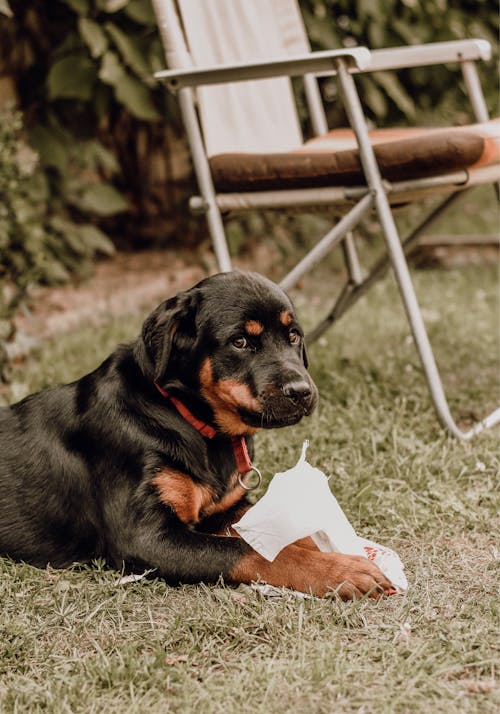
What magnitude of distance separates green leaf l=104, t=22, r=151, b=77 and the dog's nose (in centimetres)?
273

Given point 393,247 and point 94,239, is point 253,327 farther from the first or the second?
point 94,239

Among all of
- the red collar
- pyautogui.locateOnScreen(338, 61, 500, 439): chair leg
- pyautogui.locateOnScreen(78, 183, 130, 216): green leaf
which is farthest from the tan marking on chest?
pyautogui.locateOnScreen(78, 183, 130, 216): green leaf

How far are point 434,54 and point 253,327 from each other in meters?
1.92

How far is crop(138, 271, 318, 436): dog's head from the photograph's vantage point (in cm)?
221

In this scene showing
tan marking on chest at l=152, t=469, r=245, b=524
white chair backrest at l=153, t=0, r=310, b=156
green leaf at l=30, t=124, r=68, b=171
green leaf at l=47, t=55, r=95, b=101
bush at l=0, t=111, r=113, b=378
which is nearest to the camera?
tan marking on chest at l=152, t=469, r=245, b=524

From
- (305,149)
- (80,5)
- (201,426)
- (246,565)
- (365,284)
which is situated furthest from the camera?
(80,5)

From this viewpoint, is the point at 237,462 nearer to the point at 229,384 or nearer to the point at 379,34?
the point at 229,384

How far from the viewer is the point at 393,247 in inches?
121

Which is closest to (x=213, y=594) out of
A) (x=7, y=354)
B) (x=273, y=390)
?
(x=273, y=390)

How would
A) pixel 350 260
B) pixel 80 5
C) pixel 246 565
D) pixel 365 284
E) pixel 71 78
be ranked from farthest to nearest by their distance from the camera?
pixel 71 78 < pixel 80 5 < pixel 350 260 < pixel 365 284 < pixel 246 565

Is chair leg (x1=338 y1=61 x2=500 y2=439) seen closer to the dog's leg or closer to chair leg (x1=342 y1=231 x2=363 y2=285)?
chair leg (x1=342 y1=231 x2=363 y2=285)

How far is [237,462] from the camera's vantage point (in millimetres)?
2369

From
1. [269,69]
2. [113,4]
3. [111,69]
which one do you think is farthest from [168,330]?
[111,69]

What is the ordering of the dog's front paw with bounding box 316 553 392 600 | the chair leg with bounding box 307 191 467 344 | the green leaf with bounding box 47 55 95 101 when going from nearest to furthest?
the dog's front paw with bounding box 316 553 392 600, the chair leg with bounding box 307 191 467 344, the green leaf with bounding box 47 55 95 101
